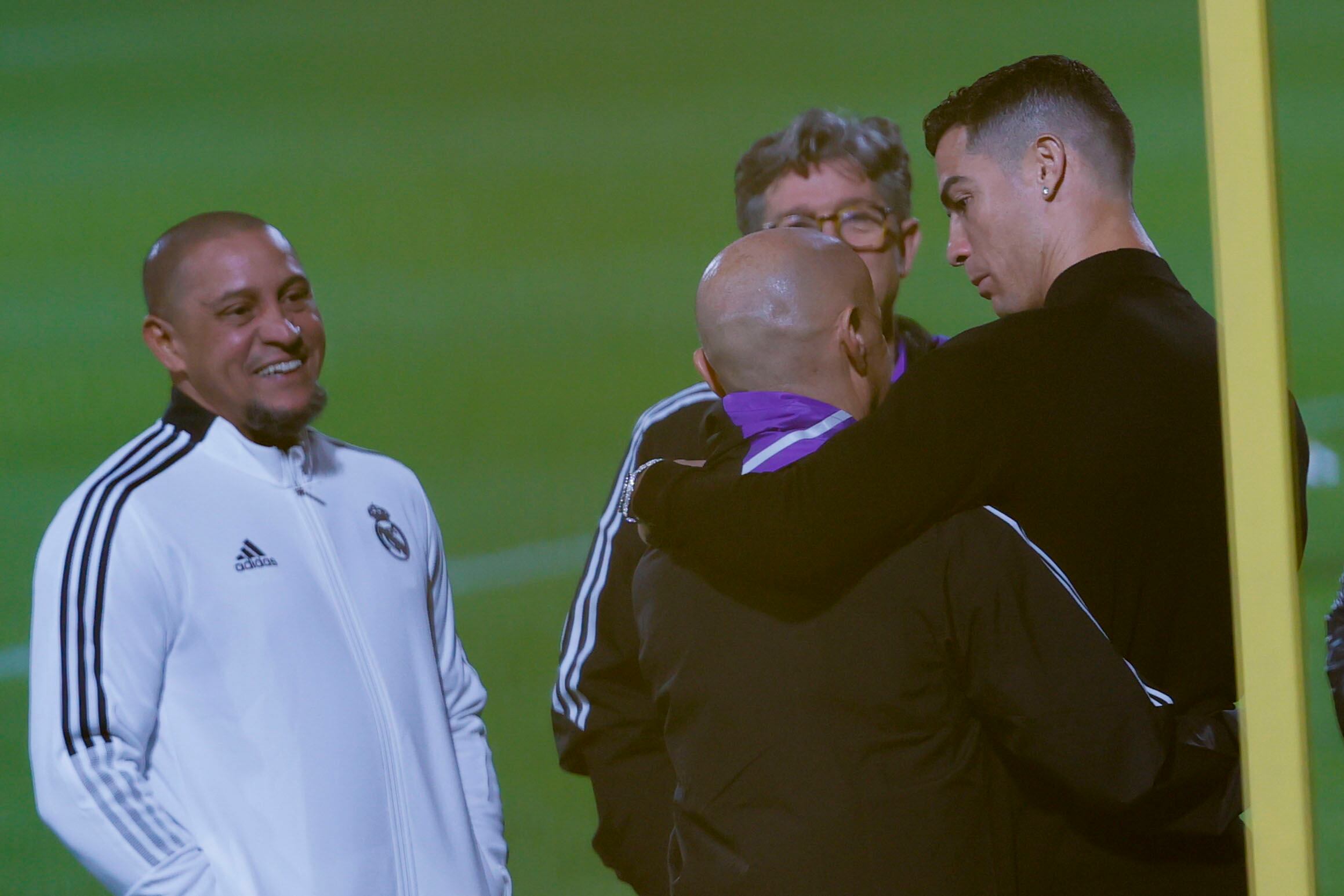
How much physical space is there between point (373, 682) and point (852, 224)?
0.93m

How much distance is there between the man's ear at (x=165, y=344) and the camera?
1.77 metres

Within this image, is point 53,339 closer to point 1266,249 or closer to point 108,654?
point 108,654

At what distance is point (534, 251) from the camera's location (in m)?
2.08

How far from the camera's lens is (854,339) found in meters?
1.39

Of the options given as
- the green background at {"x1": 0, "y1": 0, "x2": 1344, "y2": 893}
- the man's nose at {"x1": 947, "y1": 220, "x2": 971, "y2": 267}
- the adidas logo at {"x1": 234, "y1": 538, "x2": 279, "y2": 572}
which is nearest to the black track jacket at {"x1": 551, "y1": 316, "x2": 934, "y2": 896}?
the green background at {"x1": 0, "y1": 0, "x2": 1344, "y2": 893}

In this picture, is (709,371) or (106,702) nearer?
(709,371)

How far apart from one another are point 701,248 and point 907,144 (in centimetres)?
36

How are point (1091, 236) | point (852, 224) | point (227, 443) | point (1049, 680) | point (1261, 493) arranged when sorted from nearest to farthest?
point (1049, 680), point (1261, 493), point (1091, 236), point (227, 443), point (852, 224)

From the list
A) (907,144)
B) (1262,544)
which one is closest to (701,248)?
(907,144)

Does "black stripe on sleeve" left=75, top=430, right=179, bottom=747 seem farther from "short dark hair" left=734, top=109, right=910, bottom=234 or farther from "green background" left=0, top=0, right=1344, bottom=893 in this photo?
"short dark hair" left=734, top=109, right=910, bottom=234

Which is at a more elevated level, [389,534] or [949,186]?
[949,186]

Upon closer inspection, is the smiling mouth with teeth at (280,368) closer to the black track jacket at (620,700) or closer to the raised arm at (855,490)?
the black track jacket at (620,700)

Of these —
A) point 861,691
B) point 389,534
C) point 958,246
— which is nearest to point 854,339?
point 958,246

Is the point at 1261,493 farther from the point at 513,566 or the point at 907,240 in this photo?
the point at 513,566
